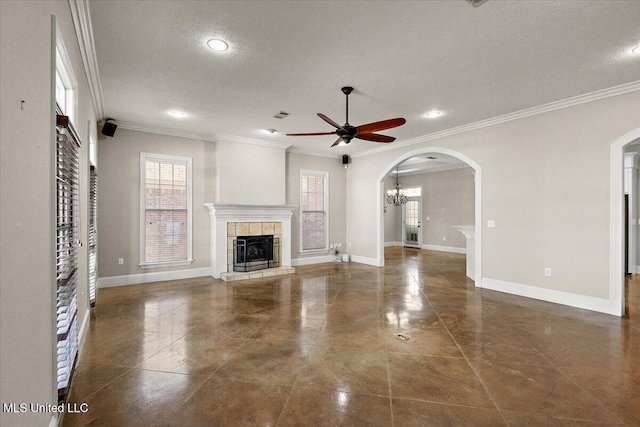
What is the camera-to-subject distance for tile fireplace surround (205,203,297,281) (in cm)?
612

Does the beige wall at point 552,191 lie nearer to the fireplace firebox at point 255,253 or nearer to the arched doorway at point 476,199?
the arched doorway at point 476,199

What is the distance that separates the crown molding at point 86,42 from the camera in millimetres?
2365

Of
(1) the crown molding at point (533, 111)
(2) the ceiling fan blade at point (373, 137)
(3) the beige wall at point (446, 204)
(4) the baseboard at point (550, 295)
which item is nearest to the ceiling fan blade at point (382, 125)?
(2) the ceiling fan blade at point (373, 137)

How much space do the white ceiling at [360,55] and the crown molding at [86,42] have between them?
0.23 ft

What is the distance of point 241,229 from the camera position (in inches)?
252

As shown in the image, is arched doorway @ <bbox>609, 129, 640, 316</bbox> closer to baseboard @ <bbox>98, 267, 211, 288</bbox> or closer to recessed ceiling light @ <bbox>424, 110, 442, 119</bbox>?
recessed ceiling light @ <bbox>424, 110, 442, 119</bbox>

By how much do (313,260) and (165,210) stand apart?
373 cm

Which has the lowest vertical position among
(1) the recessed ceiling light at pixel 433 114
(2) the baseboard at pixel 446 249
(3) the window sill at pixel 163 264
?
(2) the baseboard at pixel 446 249

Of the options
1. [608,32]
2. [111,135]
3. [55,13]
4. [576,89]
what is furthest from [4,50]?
[576,89]

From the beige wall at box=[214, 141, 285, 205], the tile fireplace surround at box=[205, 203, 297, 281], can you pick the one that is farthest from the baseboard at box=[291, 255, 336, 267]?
the beige wall at box=[214, 141, 285, 205]

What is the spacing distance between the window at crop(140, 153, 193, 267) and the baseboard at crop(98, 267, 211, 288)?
20 cm

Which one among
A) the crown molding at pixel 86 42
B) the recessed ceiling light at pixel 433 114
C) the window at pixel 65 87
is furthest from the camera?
the recessed ceiling light at pixel 433 114

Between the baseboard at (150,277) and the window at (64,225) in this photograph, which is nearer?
the window at (64,225)

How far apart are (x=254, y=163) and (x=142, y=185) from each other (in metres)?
2.25
